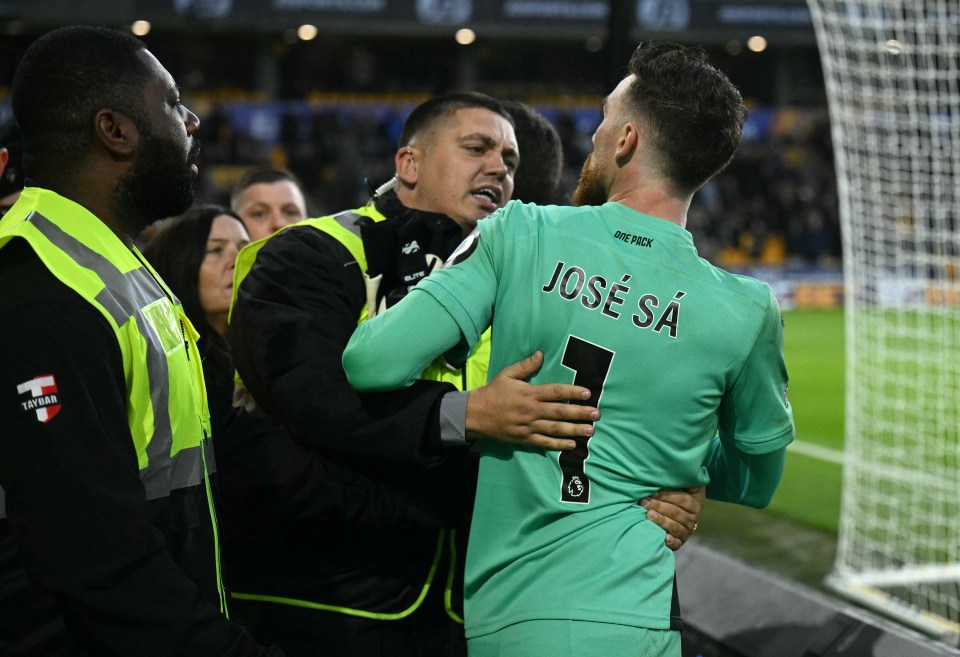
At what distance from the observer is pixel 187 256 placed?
3.43 m

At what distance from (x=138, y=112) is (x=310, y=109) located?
21.1 m

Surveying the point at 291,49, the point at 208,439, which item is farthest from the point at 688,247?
the point at 291,49

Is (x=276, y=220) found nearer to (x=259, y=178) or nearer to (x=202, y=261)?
(x=259, y=178)

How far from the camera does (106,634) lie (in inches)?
57.4

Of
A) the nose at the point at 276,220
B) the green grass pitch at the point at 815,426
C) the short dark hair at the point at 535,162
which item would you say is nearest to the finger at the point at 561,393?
the short dark hair at the point at 535,162

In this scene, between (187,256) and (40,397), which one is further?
(187,256)

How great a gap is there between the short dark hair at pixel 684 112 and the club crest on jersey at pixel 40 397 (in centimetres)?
107

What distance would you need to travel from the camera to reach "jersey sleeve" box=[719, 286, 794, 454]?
1.90 m

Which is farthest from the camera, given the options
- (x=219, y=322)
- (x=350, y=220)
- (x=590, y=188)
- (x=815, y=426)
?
(x=815, y=426)

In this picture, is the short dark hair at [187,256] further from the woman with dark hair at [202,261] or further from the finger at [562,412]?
the finger at [562,412]

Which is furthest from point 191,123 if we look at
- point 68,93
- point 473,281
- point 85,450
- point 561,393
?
point 561,393

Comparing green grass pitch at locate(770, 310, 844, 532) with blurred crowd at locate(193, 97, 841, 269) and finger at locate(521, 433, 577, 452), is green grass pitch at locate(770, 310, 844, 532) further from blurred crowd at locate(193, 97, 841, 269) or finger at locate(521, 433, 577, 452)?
finger at locate(521, 433, 577, 452)

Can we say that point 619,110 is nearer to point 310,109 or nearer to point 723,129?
point 723,129

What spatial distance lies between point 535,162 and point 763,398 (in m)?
1.71
